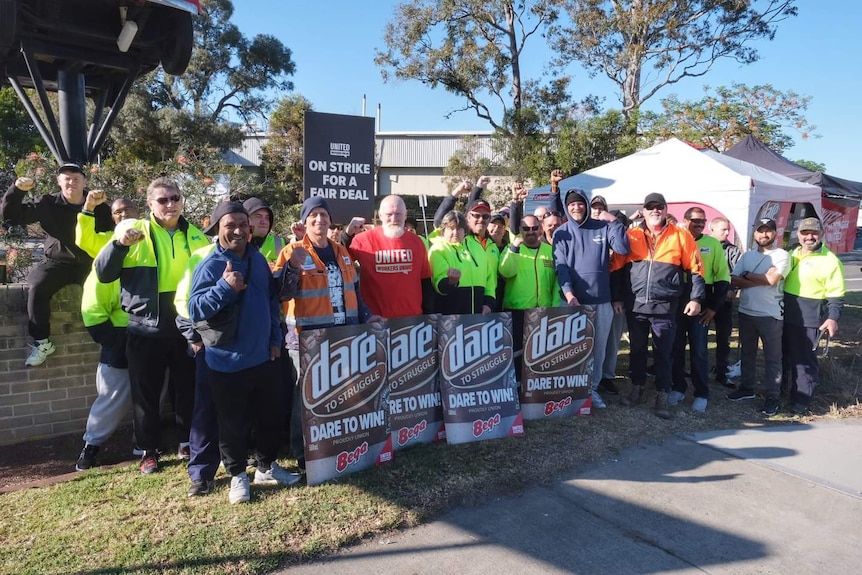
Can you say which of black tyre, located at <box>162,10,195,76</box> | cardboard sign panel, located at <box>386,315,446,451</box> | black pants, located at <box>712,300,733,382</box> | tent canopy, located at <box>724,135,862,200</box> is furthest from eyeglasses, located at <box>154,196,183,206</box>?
tent canopy, located at <box>724,135,862,200</box>

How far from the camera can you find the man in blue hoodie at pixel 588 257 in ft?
17.7

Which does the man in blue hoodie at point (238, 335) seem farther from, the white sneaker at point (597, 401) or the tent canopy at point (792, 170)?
the tent canopy at point (792, 170)

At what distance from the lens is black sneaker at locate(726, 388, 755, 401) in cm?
594

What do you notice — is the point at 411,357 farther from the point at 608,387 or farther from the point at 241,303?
the point at 608,387

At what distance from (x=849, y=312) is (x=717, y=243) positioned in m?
7.54

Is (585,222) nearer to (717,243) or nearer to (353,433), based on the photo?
(717,243)

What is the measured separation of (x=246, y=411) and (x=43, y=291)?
2.05m

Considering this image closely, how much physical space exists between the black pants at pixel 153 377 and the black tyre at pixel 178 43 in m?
4.43

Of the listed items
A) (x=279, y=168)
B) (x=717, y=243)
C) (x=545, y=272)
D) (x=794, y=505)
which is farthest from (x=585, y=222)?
(x=279, y=168)

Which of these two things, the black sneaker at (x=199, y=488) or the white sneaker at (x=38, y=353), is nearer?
the black sneaker at (x=199, y=488)

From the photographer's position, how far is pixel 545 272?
5445mm

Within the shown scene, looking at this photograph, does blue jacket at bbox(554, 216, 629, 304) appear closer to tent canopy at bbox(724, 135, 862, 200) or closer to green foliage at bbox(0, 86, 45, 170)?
tent canopy at bbox(724, 135, 862, 200)

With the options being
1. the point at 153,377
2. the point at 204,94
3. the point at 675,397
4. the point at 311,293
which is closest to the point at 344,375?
the point at 311,293

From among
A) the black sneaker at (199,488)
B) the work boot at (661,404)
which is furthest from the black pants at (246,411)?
the work boot at (661,404)
